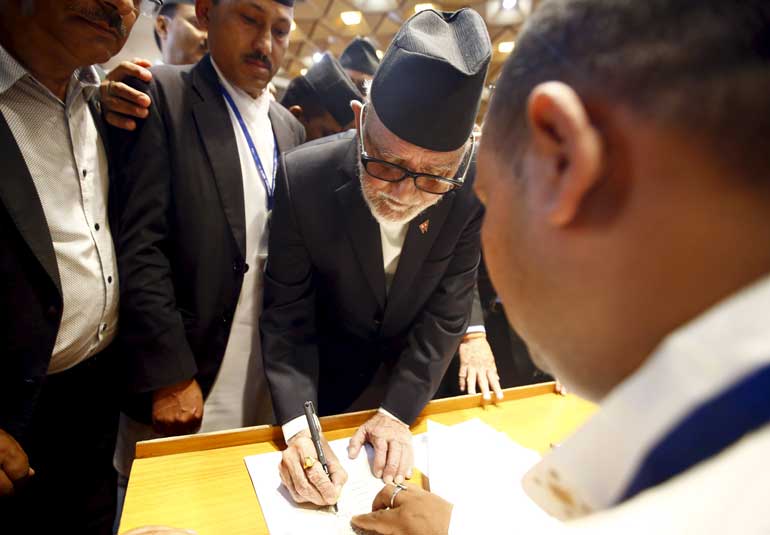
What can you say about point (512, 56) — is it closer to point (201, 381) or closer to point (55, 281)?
point (55, 281)

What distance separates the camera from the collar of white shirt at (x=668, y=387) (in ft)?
0.92

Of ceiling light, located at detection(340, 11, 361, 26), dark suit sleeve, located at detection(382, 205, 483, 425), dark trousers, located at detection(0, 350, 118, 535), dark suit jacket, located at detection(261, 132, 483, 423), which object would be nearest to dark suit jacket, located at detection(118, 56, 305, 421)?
dark trousers, located at detection(0, 350, 118, 535)

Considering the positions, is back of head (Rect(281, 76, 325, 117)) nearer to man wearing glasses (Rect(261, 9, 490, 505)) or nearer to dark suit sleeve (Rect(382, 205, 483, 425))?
man wearing glasses (Rect(261, 9, 490, 505))

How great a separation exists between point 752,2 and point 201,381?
1.77 meters

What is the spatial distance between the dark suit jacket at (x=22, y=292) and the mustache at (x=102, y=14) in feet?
1.07

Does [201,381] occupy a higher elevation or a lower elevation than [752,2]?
lower

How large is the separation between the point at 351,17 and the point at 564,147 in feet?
25.1

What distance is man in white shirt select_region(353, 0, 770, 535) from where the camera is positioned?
0.28 metres

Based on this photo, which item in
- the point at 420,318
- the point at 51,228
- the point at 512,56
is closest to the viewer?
the point at 512,56

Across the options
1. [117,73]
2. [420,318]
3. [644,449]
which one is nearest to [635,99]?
[644,449]

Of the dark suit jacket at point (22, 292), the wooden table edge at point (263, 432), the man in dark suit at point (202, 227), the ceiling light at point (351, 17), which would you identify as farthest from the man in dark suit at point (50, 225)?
the ceiling light at point (351, 17)

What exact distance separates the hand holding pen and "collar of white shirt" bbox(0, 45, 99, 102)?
112 centimetres

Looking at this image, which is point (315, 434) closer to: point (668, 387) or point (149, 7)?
point (668, 387)

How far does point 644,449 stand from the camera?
0.32 m
